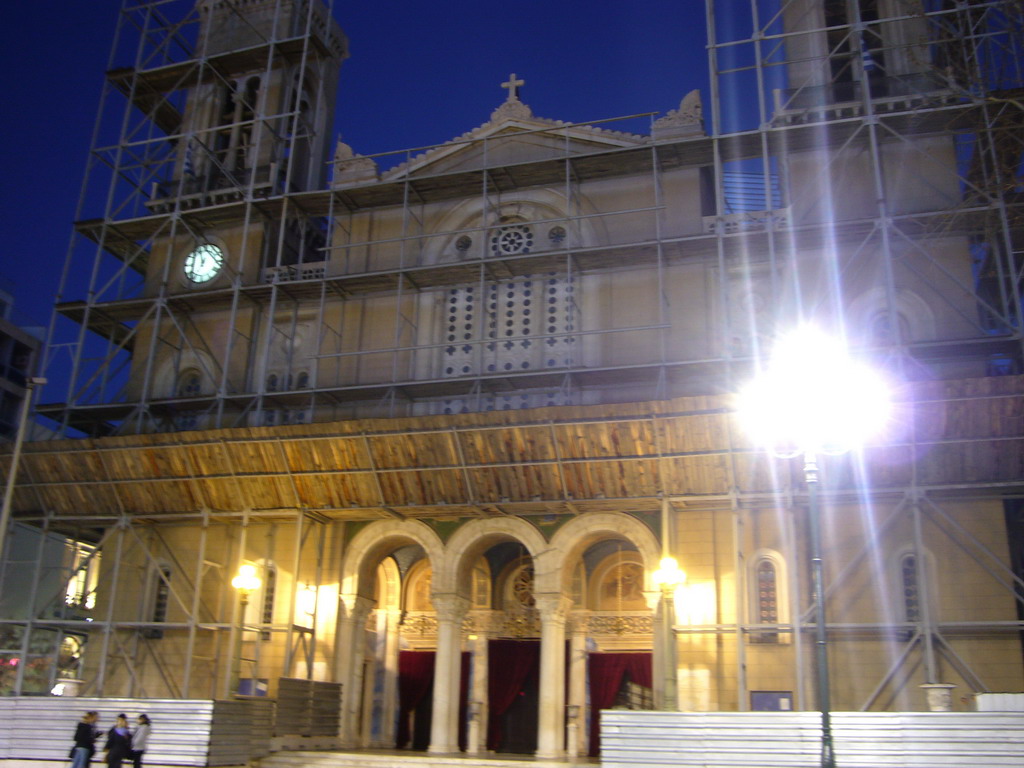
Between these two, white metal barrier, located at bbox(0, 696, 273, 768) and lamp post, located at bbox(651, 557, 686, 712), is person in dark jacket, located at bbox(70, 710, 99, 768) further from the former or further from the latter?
lamp post, located at bbox(651, 557, 686, 712)

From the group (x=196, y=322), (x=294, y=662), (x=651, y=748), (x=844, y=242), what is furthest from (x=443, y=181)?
(x=651, y=748)

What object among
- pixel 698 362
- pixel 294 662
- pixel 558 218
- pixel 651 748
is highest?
pixel 558 218

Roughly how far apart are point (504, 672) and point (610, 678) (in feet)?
9.87

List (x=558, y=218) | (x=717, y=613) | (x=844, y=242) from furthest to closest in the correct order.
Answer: (x=558, y=218)
(x=844, y=242)
(x=717, y=613)

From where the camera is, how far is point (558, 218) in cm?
2778

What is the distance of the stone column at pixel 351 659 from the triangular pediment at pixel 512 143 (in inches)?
485

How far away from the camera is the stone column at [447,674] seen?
960 inches

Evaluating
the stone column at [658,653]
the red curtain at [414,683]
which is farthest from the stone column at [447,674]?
the stone column at [658,653]

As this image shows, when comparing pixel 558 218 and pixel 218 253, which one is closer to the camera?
pixel 558 218

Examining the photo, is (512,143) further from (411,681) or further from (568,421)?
(411,681)

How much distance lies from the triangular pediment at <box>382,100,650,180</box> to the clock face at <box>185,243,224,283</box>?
5931 millimetres

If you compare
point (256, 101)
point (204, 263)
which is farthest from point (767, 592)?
point (256, 101)

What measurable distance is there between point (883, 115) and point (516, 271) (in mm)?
10226

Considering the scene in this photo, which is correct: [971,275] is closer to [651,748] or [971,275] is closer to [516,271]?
[516,271]
